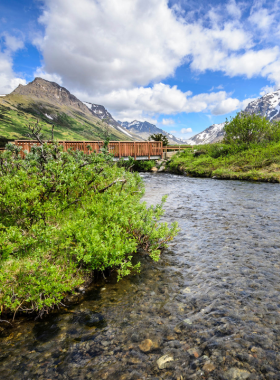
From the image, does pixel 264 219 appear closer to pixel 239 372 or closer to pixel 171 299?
pixel 171 299

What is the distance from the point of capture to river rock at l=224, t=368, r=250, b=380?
9.67 ft

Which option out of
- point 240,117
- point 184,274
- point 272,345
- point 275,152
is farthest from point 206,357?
point 240,117

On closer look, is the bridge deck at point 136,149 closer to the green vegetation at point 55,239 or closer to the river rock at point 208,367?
the green vegetation at point 55,239

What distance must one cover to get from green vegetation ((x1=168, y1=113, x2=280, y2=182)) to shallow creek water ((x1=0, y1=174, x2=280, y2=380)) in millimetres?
18519

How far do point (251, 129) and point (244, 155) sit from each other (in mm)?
5141

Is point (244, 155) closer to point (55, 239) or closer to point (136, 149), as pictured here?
point (136, 149)

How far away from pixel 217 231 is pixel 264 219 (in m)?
2.73

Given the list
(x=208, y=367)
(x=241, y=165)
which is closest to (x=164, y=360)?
(x=208, y=367)

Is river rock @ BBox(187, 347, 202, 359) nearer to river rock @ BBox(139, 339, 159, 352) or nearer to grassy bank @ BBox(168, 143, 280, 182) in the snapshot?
river rock @ BBox(139, 339, 159, 352)

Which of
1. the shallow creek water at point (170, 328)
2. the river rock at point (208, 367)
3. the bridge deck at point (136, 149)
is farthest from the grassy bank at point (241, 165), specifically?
the river rock at point (208, 367)

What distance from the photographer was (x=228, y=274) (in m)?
5.53

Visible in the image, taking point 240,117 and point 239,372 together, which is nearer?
point 239,372

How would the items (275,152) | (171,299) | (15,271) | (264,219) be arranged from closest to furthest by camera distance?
(15,271)
(171,299)
(264,219)
(275,152)

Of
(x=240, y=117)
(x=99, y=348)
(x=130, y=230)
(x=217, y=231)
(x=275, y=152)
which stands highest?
(x=240, y=117)
